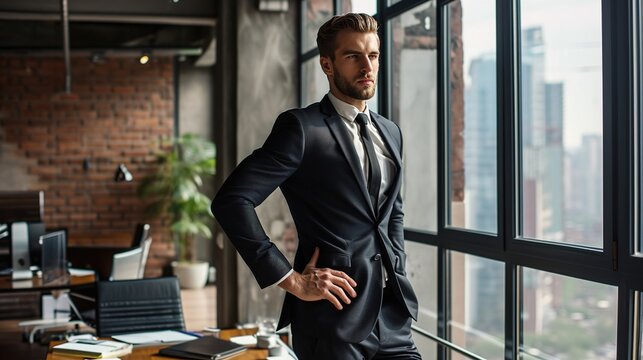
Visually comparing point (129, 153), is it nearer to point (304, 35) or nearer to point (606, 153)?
point (304, 35)

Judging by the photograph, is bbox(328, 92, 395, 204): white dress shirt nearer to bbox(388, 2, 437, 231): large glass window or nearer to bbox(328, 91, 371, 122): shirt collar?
bbox(328, 91, 371, 122): shirt collar

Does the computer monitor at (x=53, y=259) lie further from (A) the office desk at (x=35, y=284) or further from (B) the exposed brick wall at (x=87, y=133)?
(B) the exposed brick wall at (x=87, y=133)

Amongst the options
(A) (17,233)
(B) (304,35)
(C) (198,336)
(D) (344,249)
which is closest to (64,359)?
(C) (198,336)

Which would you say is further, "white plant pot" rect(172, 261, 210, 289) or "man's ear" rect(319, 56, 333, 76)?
"white plant pot" rect(172, 261, 210, 289)

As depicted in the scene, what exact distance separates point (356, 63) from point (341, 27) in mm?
109

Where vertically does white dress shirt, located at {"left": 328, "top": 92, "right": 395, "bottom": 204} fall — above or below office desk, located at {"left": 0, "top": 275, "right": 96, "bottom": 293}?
above

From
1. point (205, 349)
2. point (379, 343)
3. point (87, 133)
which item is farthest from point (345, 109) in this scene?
point (87, 133)

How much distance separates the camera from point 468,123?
4039 millimetres

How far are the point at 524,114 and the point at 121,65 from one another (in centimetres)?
798

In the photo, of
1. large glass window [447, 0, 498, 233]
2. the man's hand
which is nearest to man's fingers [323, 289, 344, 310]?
the man's hand

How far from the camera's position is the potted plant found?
1019 centimetres

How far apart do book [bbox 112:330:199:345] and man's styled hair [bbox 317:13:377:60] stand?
156 cm

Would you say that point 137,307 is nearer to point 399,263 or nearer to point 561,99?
point 399,263

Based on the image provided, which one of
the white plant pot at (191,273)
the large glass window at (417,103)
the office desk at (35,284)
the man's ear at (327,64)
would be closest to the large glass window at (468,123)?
the large glass window at (417,103)
